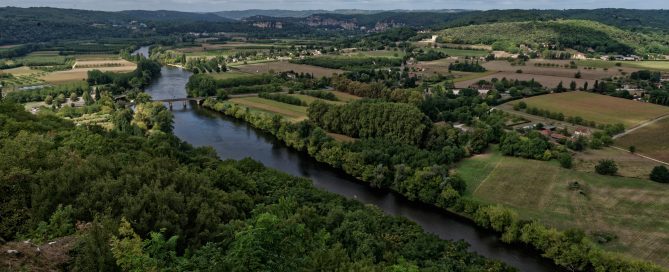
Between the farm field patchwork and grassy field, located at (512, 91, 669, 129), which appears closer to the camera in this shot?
grassy field, located at (512, 91, 669, 129)

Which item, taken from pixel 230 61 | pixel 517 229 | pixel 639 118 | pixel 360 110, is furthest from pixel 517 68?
pixel 517 229

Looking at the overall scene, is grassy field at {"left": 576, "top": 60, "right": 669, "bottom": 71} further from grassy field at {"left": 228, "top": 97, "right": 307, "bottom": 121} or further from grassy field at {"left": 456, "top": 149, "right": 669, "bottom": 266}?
grassy field at {"left": 456, "top": 149, "right": 669, "bottom": 266}

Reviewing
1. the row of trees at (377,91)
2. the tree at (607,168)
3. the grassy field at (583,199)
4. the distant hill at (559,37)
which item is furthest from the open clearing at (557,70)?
the grassy field at (583,199)

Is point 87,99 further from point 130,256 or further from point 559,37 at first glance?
point 559,37

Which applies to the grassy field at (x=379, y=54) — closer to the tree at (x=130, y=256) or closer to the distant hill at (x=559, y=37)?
the distant hill at (x=559, y=37)

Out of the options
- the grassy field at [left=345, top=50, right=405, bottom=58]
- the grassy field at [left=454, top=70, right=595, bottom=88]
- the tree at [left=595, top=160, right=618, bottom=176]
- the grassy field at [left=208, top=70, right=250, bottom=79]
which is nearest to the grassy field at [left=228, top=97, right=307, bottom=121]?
→ the grassy field at [left=208, top=70, right=250, bottom=79]
